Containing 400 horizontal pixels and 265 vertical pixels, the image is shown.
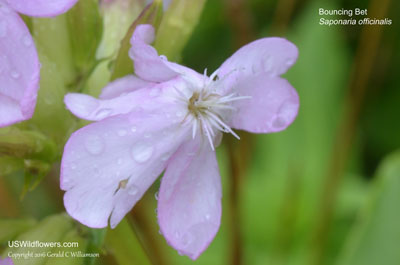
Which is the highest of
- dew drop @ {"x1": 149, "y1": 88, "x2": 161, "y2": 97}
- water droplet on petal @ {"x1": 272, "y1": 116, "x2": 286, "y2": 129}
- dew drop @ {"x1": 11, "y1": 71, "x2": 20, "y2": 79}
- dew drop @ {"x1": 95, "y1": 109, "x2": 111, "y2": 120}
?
water droplet on petal @ {"x1": 272, "y1": 116, "x2": 286, "y2": 129}

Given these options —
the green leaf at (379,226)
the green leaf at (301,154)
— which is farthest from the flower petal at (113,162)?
the green leaf at (301,154)

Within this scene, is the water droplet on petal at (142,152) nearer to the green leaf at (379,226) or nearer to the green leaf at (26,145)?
the green leaf at (26,145)

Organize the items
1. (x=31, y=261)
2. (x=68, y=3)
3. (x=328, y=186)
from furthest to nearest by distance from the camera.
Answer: (x=328, y=186) → (x=31, y=261) → (x=68, y=3)

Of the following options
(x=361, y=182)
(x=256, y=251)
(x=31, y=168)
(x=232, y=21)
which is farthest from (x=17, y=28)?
(x=361, y=182)

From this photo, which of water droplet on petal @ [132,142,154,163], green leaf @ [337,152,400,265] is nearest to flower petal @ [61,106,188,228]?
water droplet on petal @ [132,142,154,163]

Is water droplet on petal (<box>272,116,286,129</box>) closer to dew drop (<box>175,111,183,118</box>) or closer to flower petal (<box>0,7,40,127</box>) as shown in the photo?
dew drop (<box>175,111,183,118</box>)

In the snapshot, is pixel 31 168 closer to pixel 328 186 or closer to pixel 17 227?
pixel 17 227
